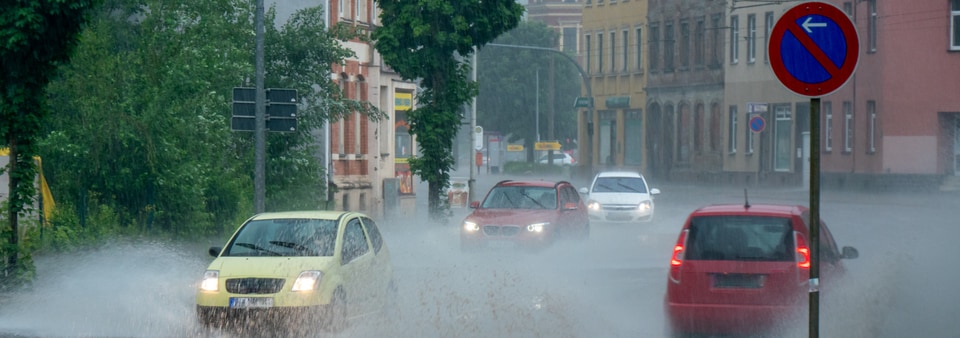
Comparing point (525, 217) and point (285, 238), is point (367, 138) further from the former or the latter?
point (285, 238)

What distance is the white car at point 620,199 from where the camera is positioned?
1436 inches

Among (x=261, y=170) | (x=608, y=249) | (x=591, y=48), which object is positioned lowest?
(x=608, y=249)

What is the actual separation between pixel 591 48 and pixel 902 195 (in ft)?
114

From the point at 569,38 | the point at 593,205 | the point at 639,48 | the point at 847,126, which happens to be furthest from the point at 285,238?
the point at 569,38

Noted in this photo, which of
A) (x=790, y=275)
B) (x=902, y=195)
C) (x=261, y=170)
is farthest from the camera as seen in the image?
(x=902, y=195)

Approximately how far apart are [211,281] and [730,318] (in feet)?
16.7

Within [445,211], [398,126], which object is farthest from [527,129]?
[445,211]

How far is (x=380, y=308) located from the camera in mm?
14906

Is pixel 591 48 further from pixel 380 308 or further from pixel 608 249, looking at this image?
pixel 380 308

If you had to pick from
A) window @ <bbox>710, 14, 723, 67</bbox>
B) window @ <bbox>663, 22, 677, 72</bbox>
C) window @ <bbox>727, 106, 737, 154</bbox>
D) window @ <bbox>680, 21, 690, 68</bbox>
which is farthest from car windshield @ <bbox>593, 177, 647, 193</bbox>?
window @ <bbox>663, 22, 677, 72</bbox>

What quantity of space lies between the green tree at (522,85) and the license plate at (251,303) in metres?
93.0

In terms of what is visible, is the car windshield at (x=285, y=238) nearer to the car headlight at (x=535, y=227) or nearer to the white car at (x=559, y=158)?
the car headlight at (x=535, y=227)

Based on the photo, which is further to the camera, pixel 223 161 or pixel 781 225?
pixel 223 161

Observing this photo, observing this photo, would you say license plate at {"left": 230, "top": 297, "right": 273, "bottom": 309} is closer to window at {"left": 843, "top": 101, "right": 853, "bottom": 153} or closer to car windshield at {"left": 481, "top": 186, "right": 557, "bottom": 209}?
car windshield at {"left": 481, "top": 186, "right": 557, "bottom": 209}
